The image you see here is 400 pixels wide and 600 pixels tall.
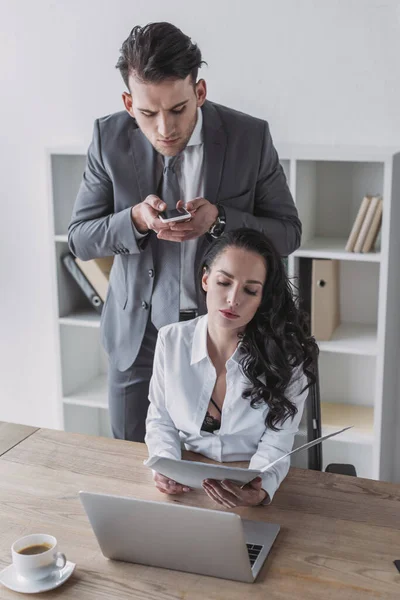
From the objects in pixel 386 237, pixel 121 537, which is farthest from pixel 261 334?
pixel 386 237

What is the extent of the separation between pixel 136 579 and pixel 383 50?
223 centimetres

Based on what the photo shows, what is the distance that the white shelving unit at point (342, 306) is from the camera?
290cm

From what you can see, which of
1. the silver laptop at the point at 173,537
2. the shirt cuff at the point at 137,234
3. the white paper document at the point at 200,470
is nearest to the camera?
the silver laptop at the point at 173,537

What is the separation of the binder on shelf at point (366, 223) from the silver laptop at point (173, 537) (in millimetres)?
1643

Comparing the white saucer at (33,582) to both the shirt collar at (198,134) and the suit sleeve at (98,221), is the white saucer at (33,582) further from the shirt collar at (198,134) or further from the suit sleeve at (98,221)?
the shirt collar at (198,134)

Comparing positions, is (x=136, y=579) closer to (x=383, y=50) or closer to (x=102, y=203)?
(x=102, y=203)

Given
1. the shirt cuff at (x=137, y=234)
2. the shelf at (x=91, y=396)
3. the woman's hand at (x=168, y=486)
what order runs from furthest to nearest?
the shelf at (x=91, y=396) → the shirt cuff at (x=137, y=234) → the woman's hand at (x=168, y=486)

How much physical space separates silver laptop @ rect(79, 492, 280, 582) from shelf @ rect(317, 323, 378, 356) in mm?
1577

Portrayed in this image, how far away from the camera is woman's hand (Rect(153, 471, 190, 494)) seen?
5.59 feet

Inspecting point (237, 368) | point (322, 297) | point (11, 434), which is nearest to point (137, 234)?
point (237, 368)

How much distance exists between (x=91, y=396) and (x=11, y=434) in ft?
4.68

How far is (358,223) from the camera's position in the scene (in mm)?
2916

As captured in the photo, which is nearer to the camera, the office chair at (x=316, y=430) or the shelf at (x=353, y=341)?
the office chair at (x=316, y=430)

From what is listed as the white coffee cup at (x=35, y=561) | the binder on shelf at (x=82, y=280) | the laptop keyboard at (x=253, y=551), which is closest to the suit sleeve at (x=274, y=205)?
the laptop keyboard at (x=253, y=551)
